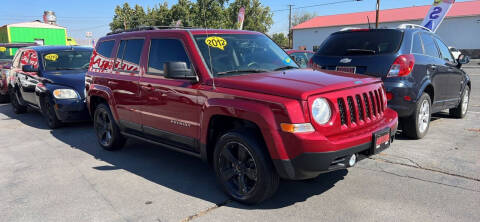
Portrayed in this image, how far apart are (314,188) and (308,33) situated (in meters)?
59.8

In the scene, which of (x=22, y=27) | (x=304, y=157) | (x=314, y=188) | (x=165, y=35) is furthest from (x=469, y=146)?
(x=22, y=27)

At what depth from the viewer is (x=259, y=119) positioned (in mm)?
3236

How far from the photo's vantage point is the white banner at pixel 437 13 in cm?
1686

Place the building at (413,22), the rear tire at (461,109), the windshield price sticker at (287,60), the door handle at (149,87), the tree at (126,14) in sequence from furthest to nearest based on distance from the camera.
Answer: the tree at (126,14) < the building at (413,22) < the rear tire at (461,109) < the windshield price sticker at (287,60) < the door handle at (149,87)

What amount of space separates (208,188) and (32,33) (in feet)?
143

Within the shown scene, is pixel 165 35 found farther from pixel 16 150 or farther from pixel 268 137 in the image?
pixel 16 150

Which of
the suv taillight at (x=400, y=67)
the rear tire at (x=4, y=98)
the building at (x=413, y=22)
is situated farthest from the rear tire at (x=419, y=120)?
the building at (x=413, y=22)

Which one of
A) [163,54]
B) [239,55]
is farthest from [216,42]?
[163,54]

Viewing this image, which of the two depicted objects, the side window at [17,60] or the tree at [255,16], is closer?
the side window at [17,60]

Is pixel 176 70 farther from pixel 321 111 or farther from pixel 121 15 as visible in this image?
pixel 121 15

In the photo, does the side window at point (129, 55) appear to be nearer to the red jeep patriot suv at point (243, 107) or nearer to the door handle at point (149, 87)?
the red jeep patriot suv at point (243, 107)

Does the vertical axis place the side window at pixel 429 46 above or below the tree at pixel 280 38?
below

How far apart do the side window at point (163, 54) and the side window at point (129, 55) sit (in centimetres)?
29

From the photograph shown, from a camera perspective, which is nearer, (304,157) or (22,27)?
(304,157)
